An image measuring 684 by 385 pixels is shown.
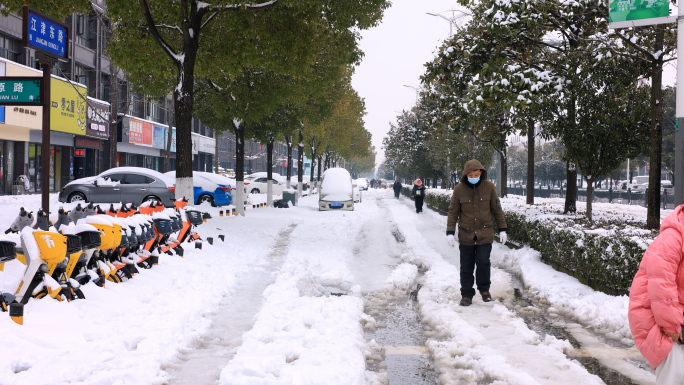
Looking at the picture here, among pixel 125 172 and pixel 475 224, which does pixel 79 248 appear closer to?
pixel 475 224

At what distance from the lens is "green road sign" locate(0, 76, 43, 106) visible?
8.63 meters

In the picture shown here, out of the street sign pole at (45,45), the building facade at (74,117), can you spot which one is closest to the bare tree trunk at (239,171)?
the building facade at (74,117)

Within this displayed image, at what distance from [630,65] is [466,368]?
9721 millimetres

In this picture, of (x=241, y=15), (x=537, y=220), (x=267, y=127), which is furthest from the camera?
(x=267, y=127)

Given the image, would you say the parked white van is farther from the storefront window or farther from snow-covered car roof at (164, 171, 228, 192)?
the storefront window

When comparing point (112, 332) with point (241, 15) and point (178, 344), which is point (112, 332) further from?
point (241, 15)

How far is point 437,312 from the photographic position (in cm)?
672

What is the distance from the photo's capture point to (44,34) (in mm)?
8797

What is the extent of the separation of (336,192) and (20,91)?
17835mm

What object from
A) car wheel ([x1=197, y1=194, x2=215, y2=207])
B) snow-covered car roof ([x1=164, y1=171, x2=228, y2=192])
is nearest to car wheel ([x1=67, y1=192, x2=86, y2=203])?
snow-covered car roof ([x1=164, y1=171, x2=228, y2=192])

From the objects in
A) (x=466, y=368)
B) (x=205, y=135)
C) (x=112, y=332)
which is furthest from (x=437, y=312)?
(x=205, y=135)

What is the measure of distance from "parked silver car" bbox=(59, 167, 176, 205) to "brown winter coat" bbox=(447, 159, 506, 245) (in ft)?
51.1

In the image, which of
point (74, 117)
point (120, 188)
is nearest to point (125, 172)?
point (120, 188)

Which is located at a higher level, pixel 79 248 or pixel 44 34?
pixel 44 34
